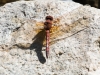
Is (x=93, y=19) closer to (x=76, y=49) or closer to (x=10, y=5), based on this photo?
(x=76, y=49)

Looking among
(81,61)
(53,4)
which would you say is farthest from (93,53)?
(53,4)

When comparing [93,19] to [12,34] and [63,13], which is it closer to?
[63,13]

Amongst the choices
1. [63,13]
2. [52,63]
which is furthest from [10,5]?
[52,63]

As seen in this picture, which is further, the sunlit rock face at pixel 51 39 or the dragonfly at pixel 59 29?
the dragonfly at pixel 59 29

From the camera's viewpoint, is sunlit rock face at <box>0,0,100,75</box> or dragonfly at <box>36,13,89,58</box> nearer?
sunlit rock face at <box>0,0,100,75</box>

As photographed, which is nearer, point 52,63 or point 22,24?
point 52,63

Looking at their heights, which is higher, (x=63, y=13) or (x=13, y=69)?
(x=63, y=13)
